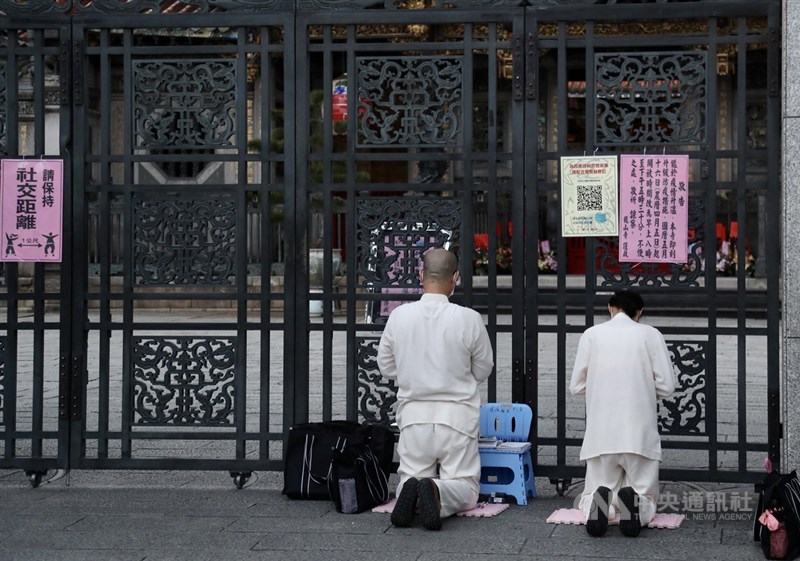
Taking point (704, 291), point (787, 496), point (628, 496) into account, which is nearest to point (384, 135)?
point (704, 291)

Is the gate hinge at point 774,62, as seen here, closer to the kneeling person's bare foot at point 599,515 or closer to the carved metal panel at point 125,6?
the kneeling person's bare foot at point 599,515

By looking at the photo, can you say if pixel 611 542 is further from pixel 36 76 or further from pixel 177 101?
pixel 36 76

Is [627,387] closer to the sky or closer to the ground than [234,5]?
closer to the ground

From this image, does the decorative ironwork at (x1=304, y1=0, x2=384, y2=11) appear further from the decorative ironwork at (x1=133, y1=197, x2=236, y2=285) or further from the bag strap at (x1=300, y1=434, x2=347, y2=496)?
the bag strap at (x1=300, y1=434, x2=347, y2=496)

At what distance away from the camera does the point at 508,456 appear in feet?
23.7

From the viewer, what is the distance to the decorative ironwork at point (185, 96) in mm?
8094

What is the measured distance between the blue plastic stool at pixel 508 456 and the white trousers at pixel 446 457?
283 millimetres

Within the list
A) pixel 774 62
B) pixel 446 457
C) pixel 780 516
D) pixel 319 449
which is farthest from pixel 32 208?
pixel 780 516

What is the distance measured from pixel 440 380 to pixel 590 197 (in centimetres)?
167

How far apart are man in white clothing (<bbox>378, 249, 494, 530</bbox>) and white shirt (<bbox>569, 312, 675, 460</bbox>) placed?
68 cm

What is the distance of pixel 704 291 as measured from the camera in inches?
301

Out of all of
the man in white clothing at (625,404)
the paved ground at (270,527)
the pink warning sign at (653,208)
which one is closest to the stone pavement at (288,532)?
the paved ground at (270,527)

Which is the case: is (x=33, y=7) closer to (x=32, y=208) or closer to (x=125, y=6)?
(x=125, y=6)

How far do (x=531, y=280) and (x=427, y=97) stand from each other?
4.55 feet
